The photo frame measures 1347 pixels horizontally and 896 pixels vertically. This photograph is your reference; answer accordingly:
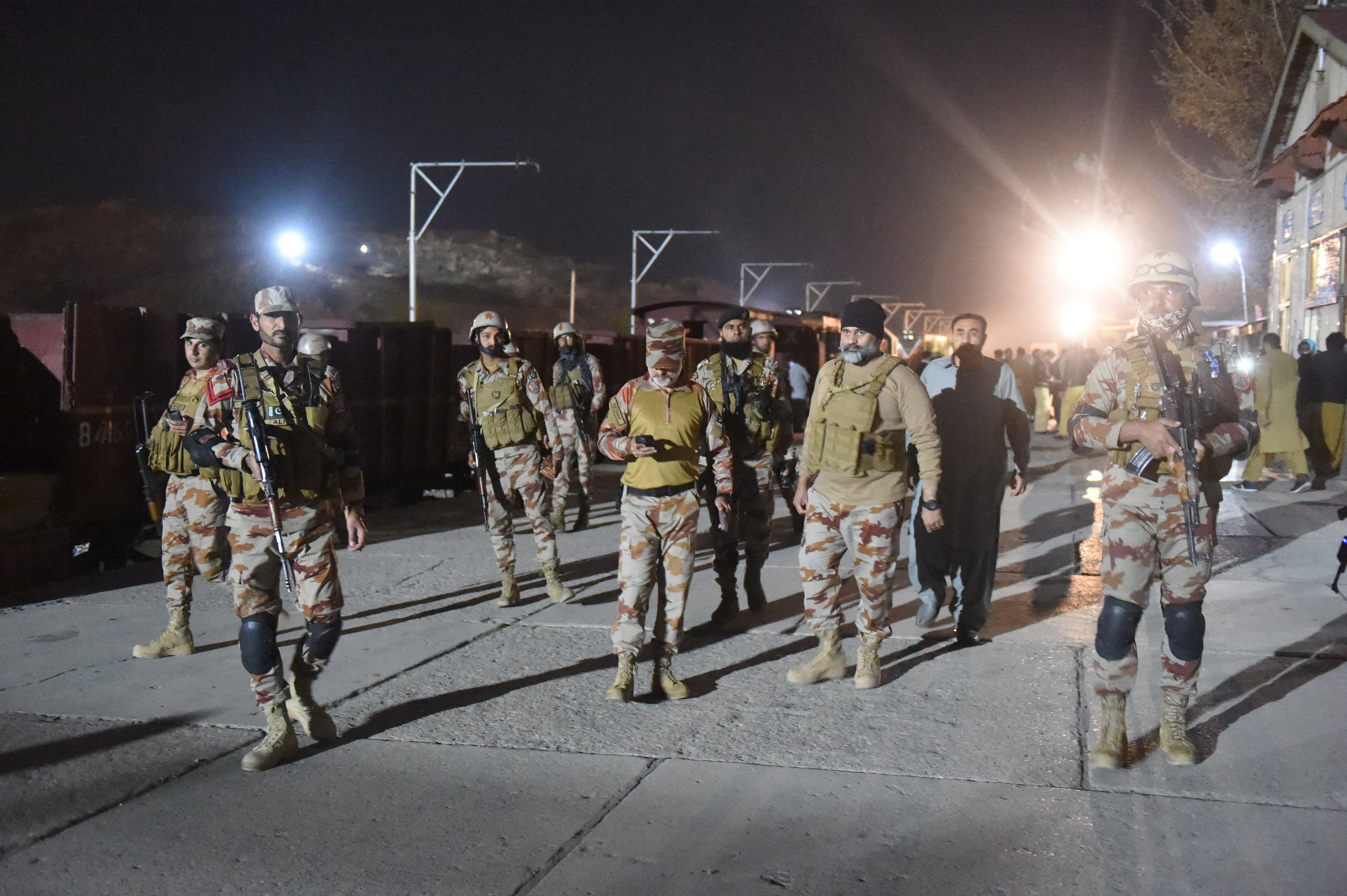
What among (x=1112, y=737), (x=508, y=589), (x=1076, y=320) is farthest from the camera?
(x=1076, y=320)

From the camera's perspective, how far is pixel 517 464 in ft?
25.2

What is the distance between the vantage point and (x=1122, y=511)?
4402mm

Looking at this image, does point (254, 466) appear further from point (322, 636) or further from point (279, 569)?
point (322, 636)

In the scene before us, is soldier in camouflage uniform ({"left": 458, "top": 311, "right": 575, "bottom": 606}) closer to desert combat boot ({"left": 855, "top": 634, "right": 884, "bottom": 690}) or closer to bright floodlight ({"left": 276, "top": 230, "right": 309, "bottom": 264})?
desert combat boot ({"left": 855, "top": 634, "right": 884, "bottom": 690})

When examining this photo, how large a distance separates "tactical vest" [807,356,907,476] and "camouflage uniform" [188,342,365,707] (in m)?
2.28

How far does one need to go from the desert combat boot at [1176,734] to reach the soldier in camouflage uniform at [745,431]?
9.20 ft

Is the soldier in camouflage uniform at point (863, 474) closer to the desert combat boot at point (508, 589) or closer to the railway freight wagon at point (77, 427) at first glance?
the desert combat boot at point (508, 589)

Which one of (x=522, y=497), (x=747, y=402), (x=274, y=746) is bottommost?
(x=274, y=746)

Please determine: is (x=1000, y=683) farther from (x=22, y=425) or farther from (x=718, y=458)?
(x=22, y=425)

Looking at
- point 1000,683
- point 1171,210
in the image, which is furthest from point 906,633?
point 1171,210

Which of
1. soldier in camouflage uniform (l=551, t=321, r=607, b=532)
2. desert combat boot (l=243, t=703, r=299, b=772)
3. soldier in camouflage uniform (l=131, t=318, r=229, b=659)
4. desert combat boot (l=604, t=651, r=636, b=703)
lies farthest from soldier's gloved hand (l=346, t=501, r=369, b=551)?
soldier in camouflage uniform (l=551, t=321, r=607, b=532)

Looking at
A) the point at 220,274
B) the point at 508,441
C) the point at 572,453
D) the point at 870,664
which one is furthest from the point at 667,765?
the point at 220,274

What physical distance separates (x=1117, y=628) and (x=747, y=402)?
3048mm

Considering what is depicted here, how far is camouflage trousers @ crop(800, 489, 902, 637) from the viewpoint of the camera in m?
5.46
